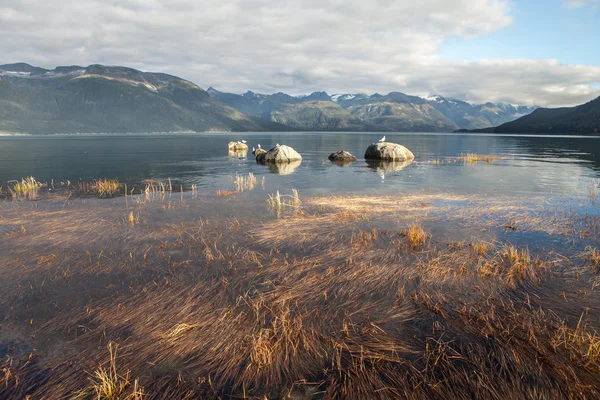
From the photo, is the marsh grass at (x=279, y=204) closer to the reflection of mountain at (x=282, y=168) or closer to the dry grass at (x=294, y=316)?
the dry grass at (x=294, y=316)

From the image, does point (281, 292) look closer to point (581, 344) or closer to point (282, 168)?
point (581, 344)

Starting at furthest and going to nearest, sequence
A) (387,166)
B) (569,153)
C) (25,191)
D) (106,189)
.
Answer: (569,153)
(387,166)
(106,189)
(25,191)

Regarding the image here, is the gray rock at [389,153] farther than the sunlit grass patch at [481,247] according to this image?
Yes

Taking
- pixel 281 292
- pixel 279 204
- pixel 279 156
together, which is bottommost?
pixel 281 292

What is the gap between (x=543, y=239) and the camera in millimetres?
11672

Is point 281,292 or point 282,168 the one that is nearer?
point 281,292

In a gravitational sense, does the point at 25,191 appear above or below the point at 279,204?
above


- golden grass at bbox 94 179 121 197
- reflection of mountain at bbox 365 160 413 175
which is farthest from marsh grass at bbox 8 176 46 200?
reflection of mountain at bbox 365 160 413 175

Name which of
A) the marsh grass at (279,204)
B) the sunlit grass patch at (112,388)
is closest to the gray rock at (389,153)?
the marsh grass at (279,204)

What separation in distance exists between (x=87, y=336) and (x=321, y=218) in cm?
1023

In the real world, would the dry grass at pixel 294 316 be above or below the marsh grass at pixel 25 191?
below

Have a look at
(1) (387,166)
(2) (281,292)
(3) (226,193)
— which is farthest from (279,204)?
(1) (387,166)

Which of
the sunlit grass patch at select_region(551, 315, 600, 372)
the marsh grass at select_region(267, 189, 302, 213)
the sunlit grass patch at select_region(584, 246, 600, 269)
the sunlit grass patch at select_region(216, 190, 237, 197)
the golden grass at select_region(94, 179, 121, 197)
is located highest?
the golden grass at select_region(94, 179, 121, 197)

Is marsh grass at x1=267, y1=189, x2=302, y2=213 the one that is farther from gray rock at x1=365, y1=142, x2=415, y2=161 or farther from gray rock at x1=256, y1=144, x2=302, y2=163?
gray rock at x1=365, y1=142, x2=415, y2=161
